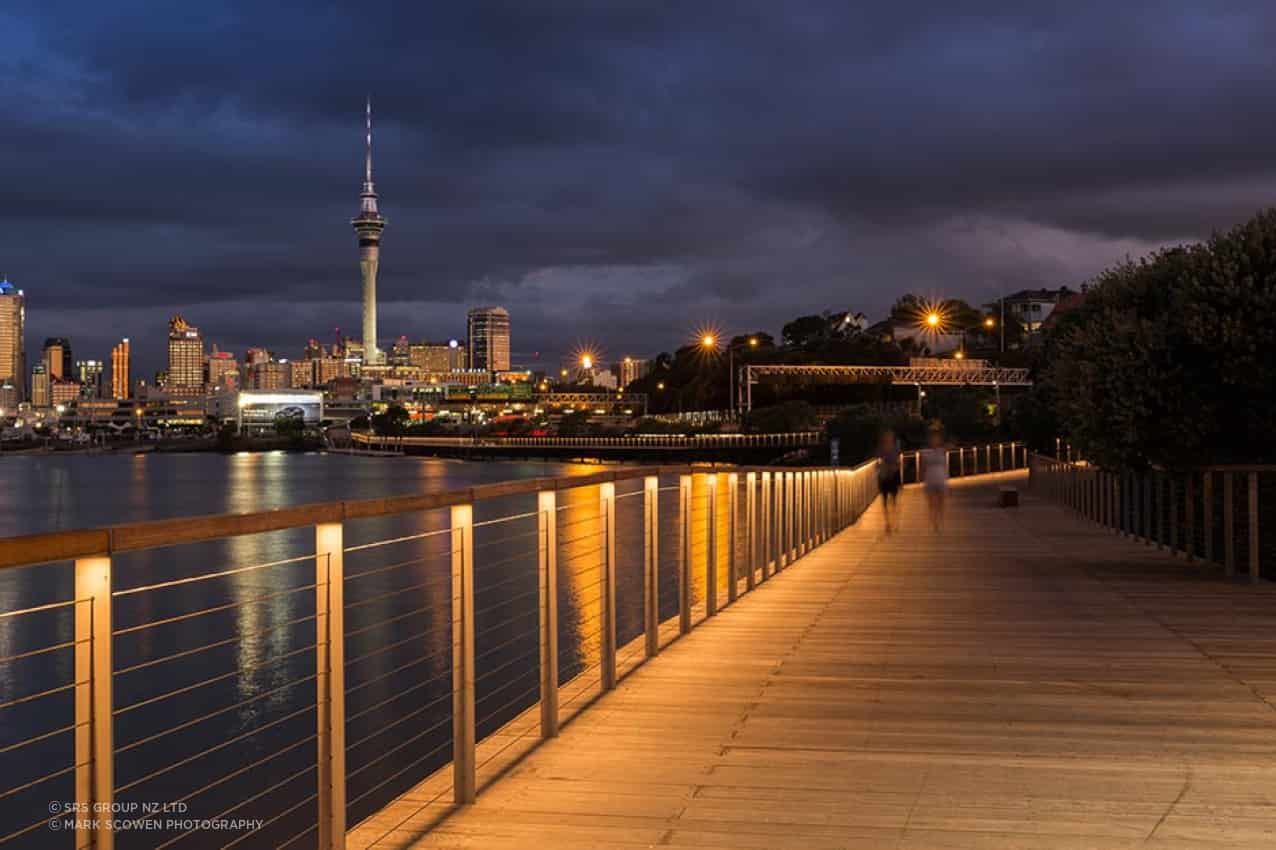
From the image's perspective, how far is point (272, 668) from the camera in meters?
17.3

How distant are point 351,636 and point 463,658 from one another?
1033cm

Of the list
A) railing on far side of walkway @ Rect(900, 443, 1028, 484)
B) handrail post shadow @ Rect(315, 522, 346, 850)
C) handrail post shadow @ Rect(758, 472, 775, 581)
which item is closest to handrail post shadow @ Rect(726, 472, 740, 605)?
handrail post shadow @ Rect(758, 472, 775, 581)

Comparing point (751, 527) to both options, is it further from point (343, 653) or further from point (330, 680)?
point (330, 680)

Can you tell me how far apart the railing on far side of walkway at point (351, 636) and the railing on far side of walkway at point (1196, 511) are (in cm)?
410

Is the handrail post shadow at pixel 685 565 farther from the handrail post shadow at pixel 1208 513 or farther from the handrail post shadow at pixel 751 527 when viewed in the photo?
the handrail post shadow at pixel 1208 513

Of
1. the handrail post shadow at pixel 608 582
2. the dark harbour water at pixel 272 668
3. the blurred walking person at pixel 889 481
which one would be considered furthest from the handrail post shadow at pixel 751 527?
the blurred walking person at pixel 889 481

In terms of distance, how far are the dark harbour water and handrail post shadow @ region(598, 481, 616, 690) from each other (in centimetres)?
40

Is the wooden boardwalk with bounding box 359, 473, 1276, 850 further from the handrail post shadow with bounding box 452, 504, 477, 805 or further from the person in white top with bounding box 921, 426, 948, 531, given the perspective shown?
the person in white top with bounding box 921, 426, 948, 531

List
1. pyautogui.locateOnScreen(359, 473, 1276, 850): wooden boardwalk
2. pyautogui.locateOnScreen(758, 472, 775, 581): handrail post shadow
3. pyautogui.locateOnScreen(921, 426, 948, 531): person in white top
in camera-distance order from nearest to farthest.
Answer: pyautogui.locateOnScreen(359, 473, 1276, 850): wooden boardwalk → pyautogui.locateOnScreen(758, 472, 775, 581): handrail post shadow → pyautogui.locateOnScreen(921, 426, 948, 531): person in white top

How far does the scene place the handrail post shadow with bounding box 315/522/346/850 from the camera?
3.43m

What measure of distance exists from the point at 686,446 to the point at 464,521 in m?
87.9

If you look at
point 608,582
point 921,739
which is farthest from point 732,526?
point 921,739

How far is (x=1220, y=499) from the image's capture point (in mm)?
13836

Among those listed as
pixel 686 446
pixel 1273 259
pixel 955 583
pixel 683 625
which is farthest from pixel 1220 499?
pixel 686 446
